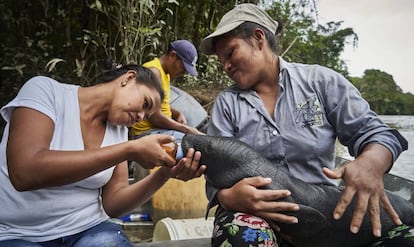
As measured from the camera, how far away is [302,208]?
4.65 feet

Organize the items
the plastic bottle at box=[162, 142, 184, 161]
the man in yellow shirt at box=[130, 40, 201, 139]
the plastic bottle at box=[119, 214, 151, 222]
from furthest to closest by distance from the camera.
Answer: the man in yellow shirt at box=[130, 40, 201, 139], the plastic bottle at box=[119, 214, 151, 222], the plastic bottle at box=[162, 142, 184, 161]

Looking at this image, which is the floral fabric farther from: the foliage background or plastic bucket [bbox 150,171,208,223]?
the foliage background

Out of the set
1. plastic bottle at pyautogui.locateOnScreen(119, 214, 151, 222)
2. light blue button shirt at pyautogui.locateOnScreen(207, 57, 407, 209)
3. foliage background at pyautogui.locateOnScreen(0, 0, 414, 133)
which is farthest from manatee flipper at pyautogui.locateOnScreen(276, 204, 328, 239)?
foliage background at pyautogui.locateOnScreen(0, 0, 414, 133)

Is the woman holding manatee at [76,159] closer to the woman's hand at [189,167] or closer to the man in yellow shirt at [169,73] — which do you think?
the woman's hand at [189,167]

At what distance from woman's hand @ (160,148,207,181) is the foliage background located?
3122 mm

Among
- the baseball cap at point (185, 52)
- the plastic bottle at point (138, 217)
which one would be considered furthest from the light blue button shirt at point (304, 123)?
the baseball cap at point (185, 52)

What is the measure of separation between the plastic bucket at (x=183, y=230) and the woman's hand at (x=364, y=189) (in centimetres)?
108

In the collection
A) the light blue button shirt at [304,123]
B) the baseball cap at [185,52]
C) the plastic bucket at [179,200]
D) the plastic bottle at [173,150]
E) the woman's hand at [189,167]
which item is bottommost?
the plastic bucket at [179,200]

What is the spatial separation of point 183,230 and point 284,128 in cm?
98

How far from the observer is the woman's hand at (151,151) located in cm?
144

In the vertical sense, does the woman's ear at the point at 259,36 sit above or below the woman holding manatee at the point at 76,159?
above

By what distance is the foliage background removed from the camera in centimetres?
466

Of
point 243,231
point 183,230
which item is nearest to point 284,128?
point 243,231

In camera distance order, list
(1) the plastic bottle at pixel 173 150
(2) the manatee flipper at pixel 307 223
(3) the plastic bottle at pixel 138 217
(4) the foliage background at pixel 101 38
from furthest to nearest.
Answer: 1. (4) the foliage background at pixel 101 38
2. (3) the plastic bottle at pixel 138 217
3. (1) the plastic bottle at pixel 173 150
4. (2) the manatee flipper at pixel 307 223
